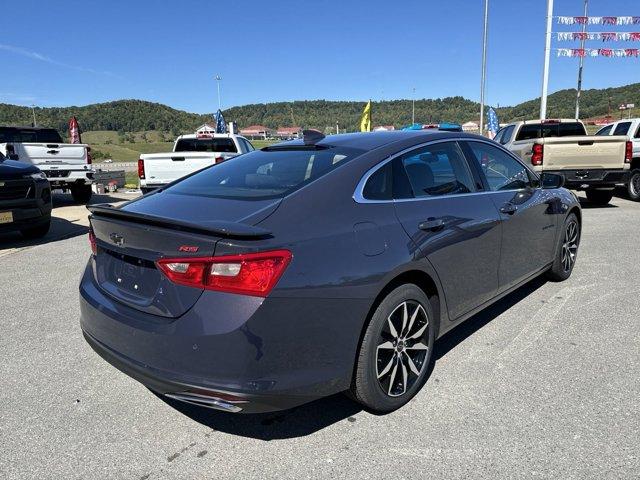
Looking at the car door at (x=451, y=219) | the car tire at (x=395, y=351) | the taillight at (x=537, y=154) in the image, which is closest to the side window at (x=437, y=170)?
the car door at (x=451, y=219)

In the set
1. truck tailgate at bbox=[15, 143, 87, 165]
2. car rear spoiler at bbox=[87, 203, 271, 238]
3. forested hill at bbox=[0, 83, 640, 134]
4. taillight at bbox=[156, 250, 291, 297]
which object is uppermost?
forested hill at bbox=[0, 83, 640, 134]

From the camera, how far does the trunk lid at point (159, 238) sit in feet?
7.41

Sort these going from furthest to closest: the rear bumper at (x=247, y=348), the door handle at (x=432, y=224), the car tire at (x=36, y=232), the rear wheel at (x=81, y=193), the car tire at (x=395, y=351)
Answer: the rear wheel at (x=81, y=193) < the car tire at (x=36, y=232) < the door handle at (x=432, y=224) < the car tire at (x=395, y=351) < the rear bumper at (x=247, y=348)

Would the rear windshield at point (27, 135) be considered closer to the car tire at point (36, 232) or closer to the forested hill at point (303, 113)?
the car tire at point (36, 232)

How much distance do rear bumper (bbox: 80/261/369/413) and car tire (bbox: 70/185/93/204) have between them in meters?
12.2

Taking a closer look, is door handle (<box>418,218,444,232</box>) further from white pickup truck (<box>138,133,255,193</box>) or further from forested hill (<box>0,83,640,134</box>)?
forested hill (<box>0,83,640,134</box>)

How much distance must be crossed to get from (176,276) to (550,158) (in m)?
9.69

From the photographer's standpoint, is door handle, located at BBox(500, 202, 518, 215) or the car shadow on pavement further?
door handle, located at BBox(500, 202, 518, 215)

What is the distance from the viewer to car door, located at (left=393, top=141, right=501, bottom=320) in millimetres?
2998

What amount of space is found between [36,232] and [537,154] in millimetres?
9609

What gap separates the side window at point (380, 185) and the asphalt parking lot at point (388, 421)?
4.13ft

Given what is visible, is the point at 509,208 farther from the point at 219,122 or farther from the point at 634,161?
the point at 219,122


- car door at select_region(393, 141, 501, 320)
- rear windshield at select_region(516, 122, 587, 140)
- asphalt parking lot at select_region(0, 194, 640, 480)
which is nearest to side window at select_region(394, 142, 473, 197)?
car door at select_region(393, 141, 501, 320)

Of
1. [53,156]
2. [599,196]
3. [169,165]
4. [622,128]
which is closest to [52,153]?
[53,156]
